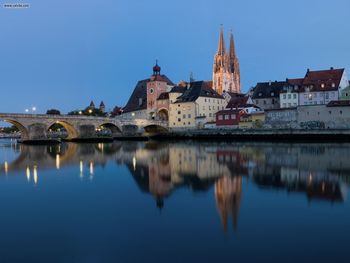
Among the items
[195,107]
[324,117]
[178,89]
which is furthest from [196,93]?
[324,117]

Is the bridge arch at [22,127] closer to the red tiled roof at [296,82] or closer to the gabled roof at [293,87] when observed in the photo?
the gabled roof at [293,87]

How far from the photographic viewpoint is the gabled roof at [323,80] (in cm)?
6825

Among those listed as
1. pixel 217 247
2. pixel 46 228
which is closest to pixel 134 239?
pixel 217 247

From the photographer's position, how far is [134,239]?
1112cm

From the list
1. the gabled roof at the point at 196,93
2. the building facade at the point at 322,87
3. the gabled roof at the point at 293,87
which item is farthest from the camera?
the gabled roof at the point at 196,93

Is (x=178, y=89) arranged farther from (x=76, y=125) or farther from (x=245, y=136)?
(x=245, y=136)

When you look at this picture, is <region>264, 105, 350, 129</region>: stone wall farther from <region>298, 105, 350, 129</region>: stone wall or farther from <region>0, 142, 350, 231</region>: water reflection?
<region>0, 142, 350, 231</region>: water reflection

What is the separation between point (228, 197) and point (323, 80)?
59298 millimetres

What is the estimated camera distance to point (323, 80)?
228 feet

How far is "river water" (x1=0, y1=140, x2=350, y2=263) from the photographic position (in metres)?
9.99

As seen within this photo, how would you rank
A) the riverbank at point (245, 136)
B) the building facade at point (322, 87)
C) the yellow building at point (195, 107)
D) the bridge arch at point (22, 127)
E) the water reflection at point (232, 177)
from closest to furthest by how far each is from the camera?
1. the water reflection at point (232, 177)
2. the riverbank at point (245, 136)
3. the bridge arch at point (22, 127)
4. the building facade at point (322, 87)
5. the yellow building at point (195, 107)

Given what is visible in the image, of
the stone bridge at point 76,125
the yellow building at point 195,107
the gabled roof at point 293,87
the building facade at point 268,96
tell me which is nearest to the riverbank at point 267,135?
the yellow building at point 195,107

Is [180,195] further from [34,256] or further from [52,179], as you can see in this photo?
[52,179]

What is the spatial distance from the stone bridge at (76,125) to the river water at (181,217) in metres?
41.9
